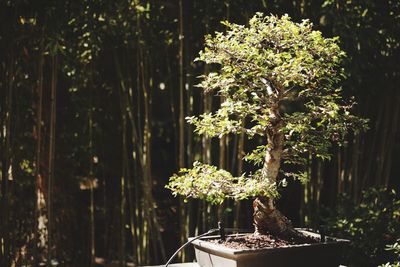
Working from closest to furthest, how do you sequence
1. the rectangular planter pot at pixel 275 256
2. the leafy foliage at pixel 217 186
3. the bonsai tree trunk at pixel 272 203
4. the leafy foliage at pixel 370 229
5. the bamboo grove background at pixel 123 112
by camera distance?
the rectangular planter pot at pixel 275 256
the leafy foliage at pixel 217 186
the bonsai tree trunk at pixel 272 203
the leafy foliage at pixel 370 229
the bamboo grove background at pixel 123 112

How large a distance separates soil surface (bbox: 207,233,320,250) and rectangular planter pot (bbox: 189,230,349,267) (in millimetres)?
51

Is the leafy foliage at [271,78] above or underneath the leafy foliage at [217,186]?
above

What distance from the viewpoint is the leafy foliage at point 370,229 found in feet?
8.10

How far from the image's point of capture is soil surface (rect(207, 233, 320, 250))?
1518mm

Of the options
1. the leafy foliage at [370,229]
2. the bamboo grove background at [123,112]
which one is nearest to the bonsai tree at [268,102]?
the leafy foliage at [370,229]

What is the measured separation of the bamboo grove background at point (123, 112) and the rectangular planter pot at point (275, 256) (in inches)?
51.0

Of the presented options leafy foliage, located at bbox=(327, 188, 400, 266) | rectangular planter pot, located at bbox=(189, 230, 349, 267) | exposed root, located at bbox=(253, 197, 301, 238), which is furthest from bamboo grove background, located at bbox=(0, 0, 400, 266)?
rectangular planter pot, located at bbox=(189, 230, 349, 267)

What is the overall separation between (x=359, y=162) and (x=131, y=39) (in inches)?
63.4

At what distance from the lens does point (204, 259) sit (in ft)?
5.15

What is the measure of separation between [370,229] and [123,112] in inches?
64.1

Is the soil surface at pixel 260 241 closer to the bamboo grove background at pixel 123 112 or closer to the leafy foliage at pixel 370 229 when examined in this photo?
the leafy foliage at pixel 370 229

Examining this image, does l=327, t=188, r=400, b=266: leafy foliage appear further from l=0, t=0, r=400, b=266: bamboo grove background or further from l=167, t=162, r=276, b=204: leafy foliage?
l=167, t=162, r=276, b=204: leafy foliage

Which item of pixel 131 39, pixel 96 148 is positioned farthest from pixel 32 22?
pixel 96 148

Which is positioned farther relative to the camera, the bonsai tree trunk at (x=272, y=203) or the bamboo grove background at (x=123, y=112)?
the bamboo grove background at (x=123, y=112)
